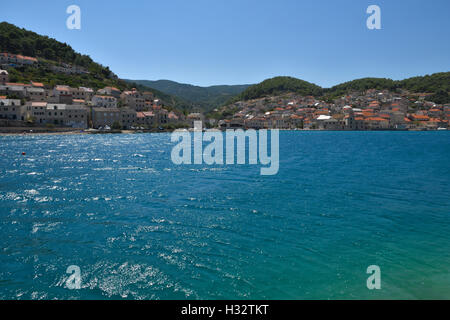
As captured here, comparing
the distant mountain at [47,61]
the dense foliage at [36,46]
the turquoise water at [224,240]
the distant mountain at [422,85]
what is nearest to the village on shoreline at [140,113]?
the distant mountain at [47,61]

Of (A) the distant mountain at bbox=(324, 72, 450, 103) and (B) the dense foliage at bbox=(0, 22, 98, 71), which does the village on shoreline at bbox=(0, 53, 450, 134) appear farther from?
(B) the dense foliage at bbox=(0, 22, 98, 71)

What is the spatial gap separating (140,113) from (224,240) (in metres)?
95.0

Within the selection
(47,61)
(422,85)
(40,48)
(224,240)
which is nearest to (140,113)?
(47,61)

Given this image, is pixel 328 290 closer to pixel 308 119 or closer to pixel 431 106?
pixel 308 119

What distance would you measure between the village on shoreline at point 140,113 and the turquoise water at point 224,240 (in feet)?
229

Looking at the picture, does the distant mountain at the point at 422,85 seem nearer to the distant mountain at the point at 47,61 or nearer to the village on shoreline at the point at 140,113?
the village on shoreline at the point at 140,113

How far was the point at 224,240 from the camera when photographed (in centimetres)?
826

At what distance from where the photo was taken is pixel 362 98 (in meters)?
168

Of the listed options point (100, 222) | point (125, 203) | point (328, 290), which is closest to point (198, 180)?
point (125, 203)

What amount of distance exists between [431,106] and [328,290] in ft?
580

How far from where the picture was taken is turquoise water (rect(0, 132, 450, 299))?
5895 millimetres

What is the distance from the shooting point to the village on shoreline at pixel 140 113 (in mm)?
73938

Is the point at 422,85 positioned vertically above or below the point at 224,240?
above

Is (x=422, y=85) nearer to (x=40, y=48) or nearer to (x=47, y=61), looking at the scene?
(x=47, y=61)
